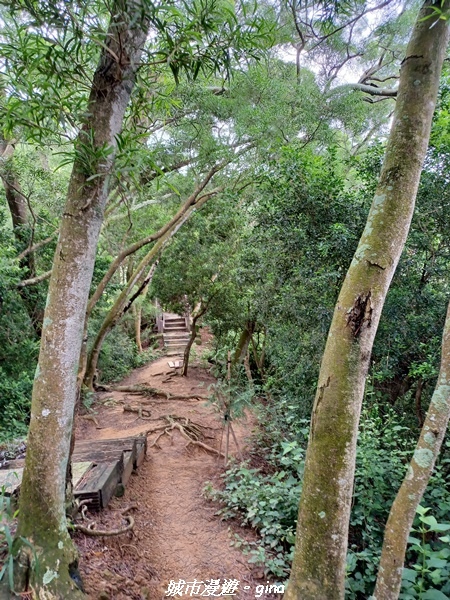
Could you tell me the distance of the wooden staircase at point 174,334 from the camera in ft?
44.6

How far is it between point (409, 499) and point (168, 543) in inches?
93.3

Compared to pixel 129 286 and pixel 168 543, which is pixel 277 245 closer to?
pixel 168 543

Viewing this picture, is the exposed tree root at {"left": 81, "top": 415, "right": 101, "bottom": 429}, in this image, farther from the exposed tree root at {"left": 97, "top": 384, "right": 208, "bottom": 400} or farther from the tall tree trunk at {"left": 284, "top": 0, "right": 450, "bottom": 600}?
the tall tree trunk at {"left": 284, "top": 0, "right": 450, "bottom": 600}

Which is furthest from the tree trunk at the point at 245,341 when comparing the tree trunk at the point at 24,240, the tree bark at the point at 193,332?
the tree trunk at the point at 24,240

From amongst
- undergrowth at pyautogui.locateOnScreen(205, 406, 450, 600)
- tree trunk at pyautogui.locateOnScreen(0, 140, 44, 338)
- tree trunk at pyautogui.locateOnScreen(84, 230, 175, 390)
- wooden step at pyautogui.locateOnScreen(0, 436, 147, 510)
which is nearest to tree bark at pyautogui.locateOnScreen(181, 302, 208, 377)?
tree trunk at pyautogui.locateOnScreen(84, 230, 175, 390)

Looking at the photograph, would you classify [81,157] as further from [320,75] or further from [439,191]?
[320,75]

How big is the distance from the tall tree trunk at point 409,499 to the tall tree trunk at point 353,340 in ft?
0.65

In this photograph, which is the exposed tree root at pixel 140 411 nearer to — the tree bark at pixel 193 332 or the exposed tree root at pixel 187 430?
the exposed tree root at pixel 187 430

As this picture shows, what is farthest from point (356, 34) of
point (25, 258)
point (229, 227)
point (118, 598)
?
point (118, 598)

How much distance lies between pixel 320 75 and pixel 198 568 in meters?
8.59

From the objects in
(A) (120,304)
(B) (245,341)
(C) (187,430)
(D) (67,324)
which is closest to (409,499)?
(D) (67,324)

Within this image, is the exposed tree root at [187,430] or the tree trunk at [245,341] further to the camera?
the tree trunk at [245,341]

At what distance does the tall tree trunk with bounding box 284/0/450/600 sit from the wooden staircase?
1174 centimetres

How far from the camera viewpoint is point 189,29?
5.35ft
